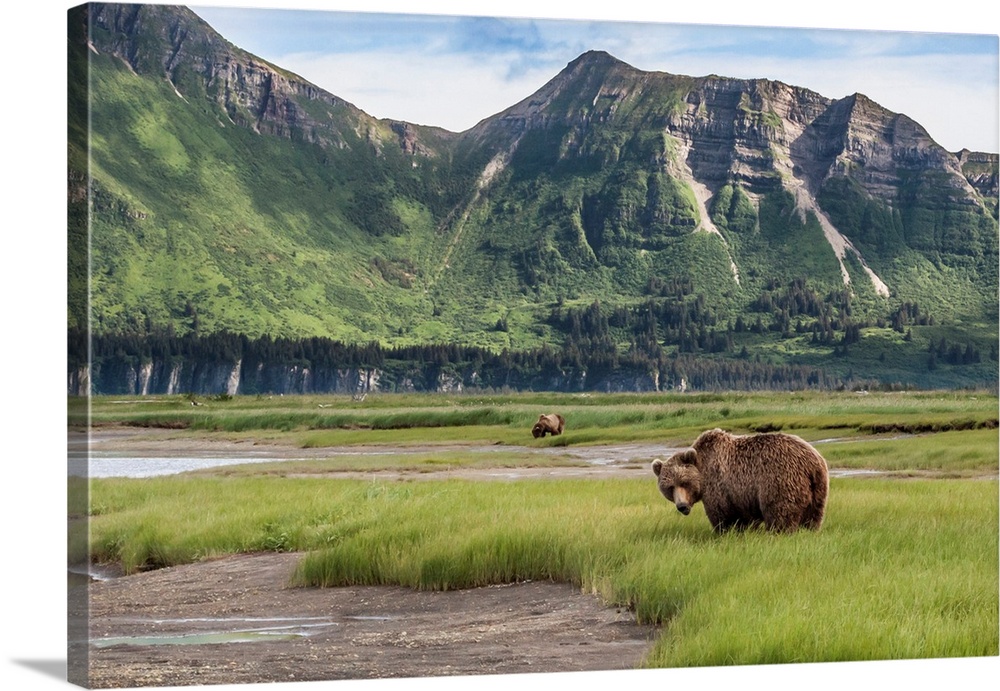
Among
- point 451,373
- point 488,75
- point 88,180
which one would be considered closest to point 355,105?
point 488,75

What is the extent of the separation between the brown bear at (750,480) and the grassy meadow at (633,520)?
0.24m

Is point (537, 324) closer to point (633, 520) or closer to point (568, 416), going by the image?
point (568, 416)

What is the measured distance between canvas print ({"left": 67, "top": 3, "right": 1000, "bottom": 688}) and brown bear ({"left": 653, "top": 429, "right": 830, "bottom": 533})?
3 centimetres

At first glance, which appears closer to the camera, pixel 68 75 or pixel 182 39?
pixel 68 75

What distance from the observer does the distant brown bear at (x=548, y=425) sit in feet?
43.9

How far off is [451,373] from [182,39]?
4.08 metres

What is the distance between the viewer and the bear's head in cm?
1188

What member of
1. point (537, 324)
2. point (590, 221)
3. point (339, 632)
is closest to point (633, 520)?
point (537, 324)

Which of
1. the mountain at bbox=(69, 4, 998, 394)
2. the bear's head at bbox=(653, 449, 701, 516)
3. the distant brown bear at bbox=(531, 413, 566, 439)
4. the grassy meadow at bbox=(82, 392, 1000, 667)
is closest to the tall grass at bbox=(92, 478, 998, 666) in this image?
the grassy meadow at bbox=(82, 392, 1000, 667)

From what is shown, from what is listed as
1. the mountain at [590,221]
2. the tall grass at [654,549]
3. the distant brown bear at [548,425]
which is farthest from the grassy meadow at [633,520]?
the mountain at [590,221]

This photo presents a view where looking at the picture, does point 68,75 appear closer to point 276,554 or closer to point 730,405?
point 276,554

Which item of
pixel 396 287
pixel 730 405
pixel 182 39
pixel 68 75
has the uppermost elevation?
pixel 182 39

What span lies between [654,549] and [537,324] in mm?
3010

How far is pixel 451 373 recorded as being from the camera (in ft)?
44.2
